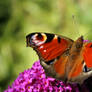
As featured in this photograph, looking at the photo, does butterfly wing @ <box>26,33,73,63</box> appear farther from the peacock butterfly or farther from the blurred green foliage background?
the blurred green foliage background

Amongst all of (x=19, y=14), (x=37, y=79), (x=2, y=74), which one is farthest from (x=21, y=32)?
(x=37, y=79)

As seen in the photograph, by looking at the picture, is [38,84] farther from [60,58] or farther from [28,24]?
[28,24]

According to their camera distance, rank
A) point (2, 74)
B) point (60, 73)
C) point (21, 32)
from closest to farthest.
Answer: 1. point (60, 73)
2. point (2, 74)
3. point (21, 32)

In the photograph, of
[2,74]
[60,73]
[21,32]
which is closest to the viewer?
[60,73]

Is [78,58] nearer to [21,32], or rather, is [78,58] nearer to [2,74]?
[2,74]

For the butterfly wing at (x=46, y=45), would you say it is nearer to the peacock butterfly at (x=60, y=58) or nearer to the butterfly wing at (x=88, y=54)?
the peacock butterfly at (x=60, y=58)

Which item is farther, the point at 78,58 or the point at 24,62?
the point at 24,62

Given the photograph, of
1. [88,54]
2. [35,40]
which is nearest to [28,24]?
[35,40]

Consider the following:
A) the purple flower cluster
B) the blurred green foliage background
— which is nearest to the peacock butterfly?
the purple flower cluster

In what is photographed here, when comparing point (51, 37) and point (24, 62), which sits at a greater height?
point (51, 37)
